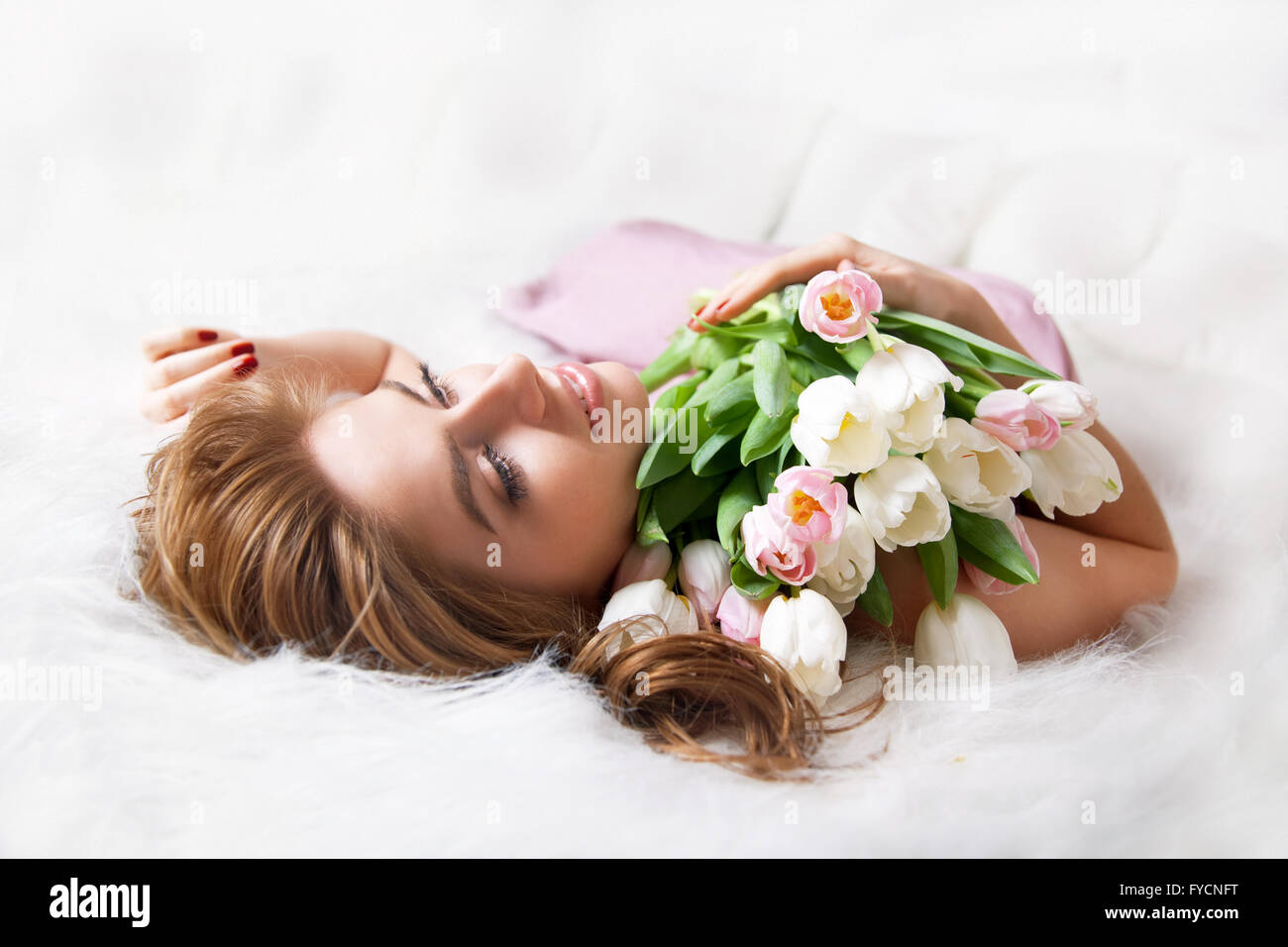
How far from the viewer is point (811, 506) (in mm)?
1005

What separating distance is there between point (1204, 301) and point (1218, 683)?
0.81 metres

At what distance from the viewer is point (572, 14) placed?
2471mm

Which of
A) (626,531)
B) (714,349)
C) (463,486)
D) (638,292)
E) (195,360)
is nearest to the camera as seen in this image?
(463,486)

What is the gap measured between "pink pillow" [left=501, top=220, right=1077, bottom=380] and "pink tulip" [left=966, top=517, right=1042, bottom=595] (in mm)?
520

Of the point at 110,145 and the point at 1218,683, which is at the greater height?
the point at 110,145

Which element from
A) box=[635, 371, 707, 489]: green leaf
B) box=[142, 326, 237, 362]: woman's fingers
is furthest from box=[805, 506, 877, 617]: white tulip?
box=[142, 326, 237, 362]: woman's fingers

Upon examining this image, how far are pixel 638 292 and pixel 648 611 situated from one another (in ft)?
2.80

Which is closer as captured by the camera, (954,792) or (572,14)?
(954,792)

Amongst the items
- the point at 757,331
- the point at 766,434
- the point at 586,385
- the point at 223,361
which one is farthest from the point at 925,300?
the point at 223,361

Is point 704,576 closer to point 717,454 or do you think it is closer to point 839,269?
point 717,454

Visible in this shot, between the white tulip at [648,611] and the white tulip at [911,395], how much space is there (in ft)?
0.95

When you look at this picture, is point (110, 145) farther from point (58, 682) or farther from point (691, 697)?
point (691, 697)

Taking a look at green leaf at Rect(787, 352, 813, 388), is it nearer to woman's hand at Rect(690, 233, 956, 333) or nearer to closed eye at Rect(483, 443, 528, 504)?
woman's hand at Rect(690, 233, 956, 333)

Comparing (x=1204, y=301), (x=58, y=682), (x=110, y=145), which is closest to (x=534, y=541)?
(x=58, y=682)
